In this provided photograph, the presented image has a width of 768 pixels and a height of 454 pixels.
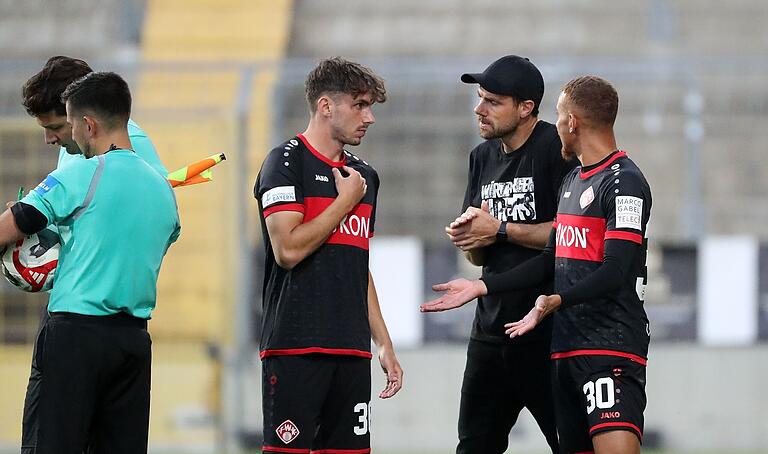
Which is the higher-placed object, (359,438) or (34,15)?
(34,15)

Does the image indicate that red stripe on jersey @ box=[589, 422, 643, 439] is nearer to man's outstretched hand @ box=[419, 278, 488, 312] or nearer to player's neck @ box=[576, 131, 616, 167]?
man's outstretched hand @ box=[419, 278, 488, 312]

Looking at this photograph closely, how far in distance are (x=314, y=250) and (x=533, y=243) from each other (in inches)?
38.6

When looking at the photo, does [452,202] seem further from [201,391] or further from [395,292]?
[201,391]

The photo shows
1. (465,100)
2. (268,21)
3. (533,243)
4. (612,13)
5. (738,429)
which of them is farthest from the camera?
(268,21)

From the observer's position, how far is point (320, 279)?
178 inches

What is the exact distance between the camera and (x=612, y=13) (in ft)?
39.9

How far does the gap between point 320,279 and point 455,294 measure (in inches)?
20.1

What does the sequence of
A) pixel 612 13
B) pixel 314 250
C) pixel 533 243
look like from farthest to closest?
1. pixel 612 13
2. pixel 533 243
3. pixel 314 250

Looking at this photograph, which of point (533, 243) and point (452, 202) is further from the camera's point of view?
point (452, 202)

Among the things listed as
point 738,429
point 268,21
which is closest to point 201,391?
point 738,429

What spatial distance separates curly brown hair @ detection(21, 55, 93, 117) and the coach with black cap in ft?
5.27

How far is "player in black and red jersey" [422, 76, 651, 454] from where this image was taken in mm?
4359

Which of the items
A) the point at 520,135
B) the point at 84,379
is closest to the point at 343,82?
the point at 520,135

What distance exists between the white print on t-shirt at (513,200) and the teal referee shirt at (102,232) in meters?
1.55
